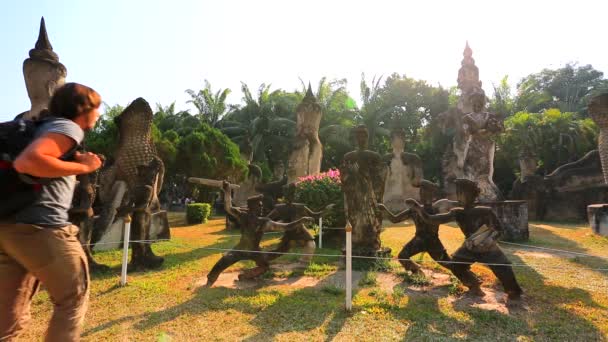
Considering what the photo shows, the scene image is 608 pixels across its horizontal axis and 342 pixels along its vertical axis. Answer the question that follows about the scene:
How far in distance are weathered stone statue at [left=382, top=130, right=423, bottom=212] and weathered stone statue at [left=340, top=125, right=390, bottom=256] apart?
9.35 metres

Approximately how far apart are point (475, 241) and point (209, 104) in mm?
28933

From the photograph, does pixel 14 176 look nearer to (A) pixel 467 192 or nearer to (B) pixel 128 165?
(A) pixel 467 192

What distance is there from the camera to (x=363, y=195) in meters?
6.54

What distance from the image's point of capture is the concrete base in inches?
317

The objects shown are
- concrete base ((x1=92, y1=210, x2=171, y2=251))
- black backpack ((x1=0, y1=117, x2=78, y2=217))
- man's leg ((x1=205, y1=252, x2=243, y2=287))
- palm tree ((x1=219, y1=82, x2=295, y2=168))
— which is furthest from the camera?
palm tree ((x1=219, y1=82, x2=295, y2=168))

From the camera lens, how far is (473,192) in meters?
4.98

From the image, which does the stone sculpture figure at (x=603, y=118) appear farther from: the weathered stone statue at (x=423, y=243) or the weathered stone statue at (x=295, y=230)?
the weathered stone statue at (x=295, y=230)

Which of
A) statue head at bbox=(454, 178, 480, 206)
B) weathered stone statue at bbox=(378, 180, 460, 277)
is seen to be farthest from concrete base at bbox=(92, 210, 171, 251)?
statue head at bbox=(454, 178, 480, 206)

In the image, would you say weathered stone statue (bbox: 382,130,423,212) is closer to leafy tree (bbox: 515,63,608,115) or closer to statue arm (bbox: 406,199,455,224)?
statue arm (bbox: 406,199,455,224)

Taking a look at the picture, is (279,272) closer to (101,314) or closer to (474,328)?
(101,314)

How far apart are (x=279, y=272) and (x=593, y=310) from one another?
169 inches

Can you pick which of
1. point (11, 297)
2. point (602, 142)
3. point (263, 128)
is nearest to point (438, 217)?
point (11, 297)

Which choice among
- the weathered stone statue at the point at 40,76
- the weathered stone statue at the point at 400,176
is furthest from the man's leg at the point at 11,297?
the weathered stone statue at the point at 400,176

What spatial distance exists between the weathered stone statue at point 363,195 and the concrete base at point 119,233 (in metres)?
4.83
